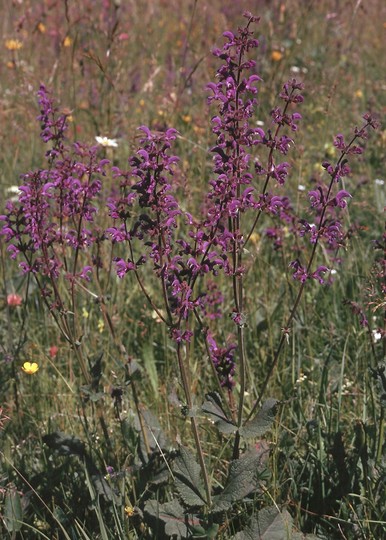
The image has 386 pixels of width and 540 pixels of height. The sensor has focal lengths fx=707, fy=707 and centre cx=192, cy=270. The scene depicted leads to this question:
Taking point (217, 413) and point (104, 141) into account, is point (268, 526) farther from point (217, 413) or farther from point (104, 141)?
point (104, 141)

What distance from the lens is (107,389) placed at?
261cm

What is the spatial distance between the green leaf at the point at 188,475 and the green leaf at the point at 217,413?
0.36 feet

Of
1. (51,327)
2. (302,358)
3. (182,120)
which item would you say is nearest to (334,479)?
(302,358)

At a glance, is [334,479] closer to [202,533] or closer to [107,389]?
[202,533]

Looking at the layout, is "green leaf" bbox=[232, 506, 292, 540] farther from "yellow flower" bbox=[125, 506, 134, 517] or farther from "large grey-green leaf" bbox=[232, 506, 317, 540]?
"yellow flower" bbox=[125, 506, 134, 517]

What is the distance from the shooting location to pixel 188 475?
5.92 ft

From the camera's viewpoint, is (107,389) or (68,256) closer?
(107,389)

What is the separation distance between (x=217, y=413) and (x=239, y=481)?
0.18 metres

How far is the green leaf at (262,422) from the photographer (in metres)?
1.79

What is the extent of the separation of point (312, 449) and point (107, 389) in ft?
2.87

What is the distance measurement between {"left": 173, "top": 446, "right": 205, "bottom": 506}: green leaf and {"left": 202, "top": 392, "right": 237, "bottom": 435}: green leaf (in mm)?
109

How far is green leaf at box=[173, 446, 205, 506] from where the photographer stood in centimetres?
180

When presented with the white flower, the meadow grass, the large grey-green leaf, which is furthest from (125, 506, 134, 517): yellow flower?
the white flower

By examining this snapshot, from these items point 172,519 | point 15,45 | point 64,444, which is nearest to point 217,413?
point 172,519
